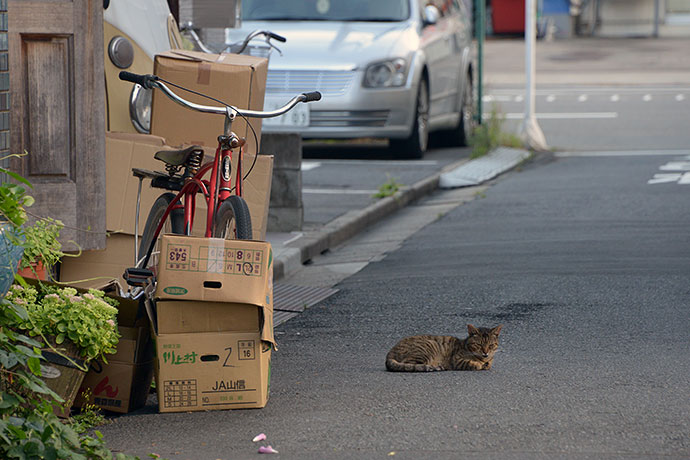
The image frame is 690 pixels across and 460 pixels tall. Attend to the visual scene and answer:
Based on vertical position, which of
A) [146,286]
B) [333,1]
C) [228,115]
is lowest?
[146,286]

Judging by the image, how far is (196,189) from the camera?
5.21 m

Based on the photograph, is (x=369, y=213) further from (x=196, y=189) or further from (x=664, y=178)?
(x=196, y=189)

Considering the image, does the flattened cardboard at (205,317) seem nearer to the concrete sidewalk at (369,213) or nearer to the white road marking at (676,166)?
the concrete sidewalk at (369,213)

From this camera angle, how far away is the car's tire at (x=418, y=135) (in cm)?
1323

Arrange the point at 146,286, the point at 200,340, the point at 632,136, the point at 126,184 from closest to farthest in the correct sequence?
1. the point at 200,340
2. the point at 146,286
3. the point at 126,184
4. the point at 632,136

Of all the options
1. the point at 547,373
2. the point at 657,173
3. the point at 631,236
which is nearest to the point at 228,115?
the point at 547,373

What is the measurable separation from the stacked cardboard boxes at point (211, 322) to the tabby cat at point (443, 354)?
86 centimetres

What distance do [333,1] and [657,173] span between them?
4.15m

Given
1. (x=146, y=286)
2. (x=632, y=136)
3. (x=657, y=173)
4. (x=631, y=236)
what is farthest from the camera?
(x=632, y=136)

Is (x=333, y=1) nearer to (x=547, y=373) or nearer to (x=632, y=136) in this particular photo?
(x=632, y=136)

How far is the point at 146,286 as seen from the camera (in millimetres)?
4816

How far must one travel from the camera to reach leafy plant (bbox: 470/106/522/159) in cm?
1437

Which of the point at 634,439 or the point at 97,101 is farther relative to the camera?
the point at 97,101

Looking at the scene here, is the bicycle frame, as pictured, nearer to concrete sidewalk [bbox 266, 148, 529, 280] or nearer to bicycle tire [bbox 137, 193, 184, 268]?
bicycle tire [bbox 137, 193, 184, 268]
